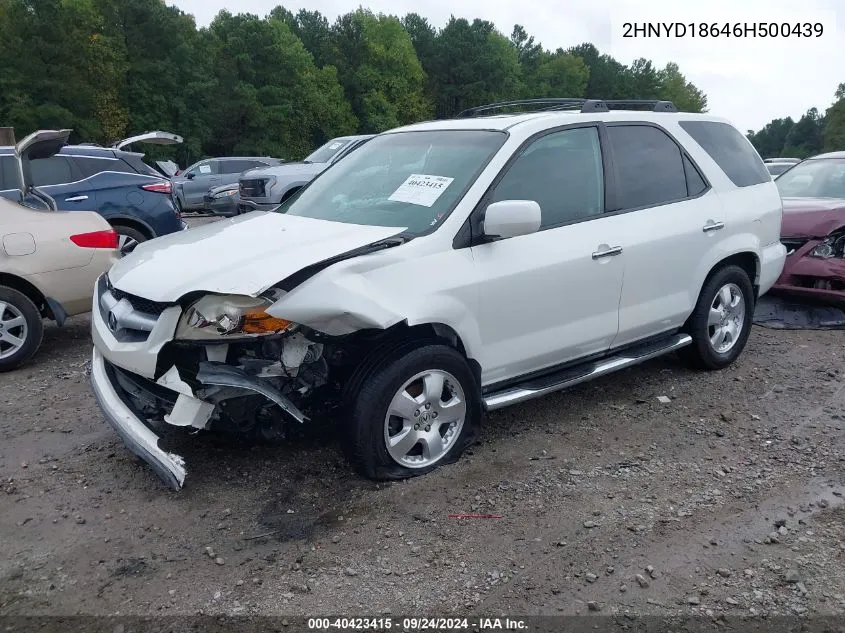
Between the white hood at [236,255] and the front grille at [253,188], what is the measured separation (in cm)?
865

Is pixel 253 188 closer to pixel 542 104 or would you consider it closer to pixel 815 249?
pixel 542 104

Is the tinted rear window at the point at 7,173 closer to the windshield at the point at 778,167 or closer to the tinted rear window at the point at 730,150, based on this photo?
the tinted rear window at the point at 730,150

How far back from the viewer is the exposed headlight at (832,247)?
22.1 ft

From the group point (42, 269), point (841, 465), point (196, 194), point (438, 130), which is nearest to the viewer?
point (841, 465)

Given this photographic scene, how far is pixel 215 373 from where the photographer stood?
3.28 m

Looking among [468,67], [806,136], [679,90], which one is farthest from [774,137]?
[468,67]

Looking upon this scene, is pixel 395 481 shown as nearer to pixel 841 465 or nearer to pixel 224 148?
pixel 841 465

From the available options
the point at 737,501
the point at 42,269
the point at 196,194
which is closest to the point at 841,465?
the point at 737,501

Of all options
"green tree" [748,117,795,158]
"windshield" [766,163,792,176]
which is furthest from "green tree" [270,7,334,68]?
"green tree" [748,117,795,158]

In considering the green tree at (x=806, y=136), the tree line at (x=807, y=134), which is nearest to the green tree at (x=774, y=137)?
the tree line at (x=807, y=134)

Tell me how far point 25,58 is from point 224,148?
1343cm

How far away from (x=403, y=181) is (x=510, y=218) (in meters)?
0.85

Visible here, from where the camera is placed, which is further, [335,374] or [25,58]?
[25,58]

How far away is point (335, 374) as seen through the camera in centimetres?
364
